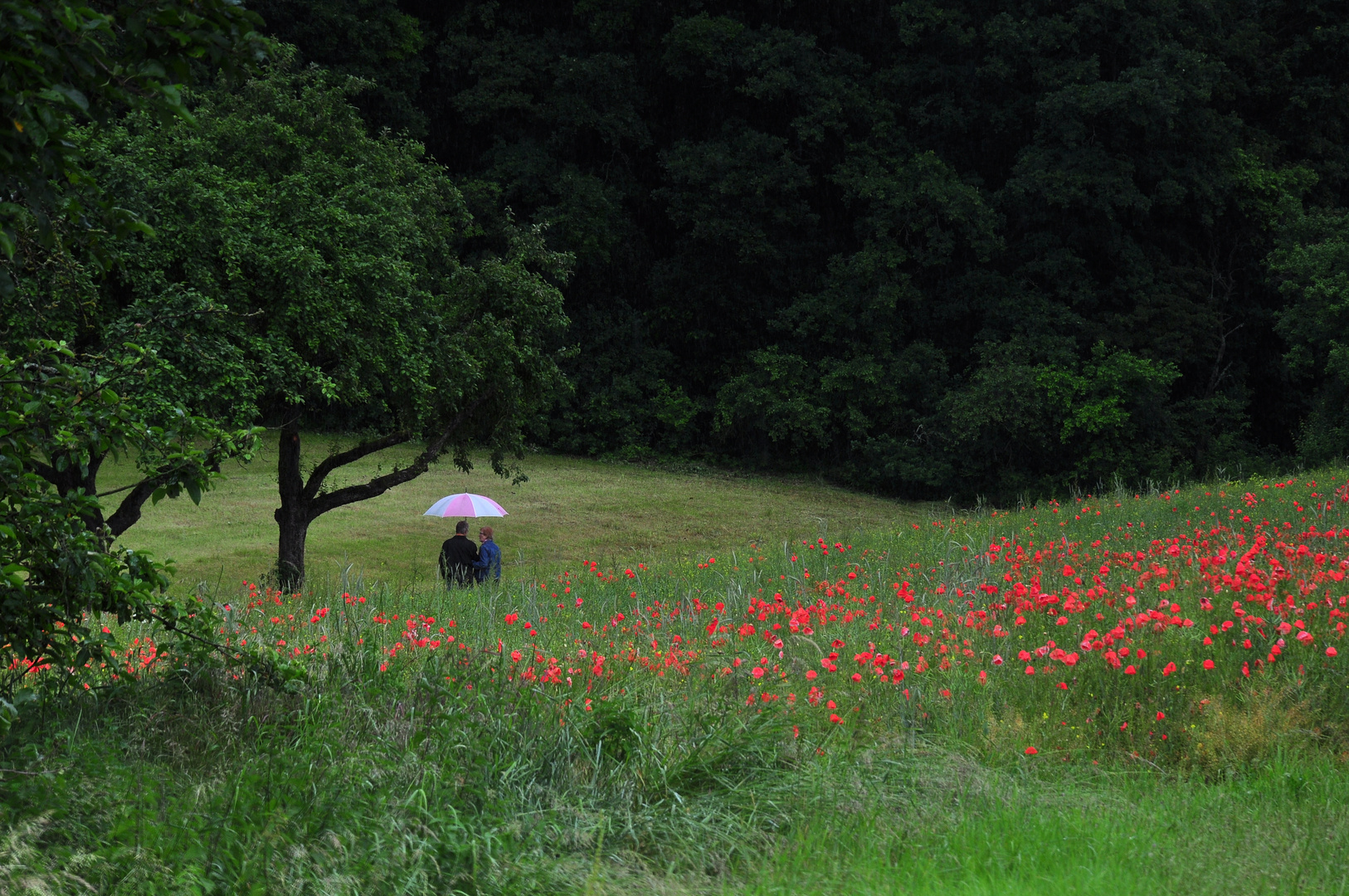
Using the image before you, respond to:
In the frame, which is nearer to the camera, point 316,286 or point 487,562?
point 487,562

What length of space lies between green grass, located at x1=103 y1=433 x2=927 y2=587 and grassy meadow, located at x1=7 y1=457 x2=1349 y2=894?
987cm

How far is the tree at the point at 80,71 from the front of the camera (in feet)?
11.9

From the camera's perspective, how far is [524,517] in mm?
30578

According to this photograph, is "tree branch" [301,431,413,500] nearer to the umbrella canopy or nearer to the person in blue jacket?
the umbrella canopy

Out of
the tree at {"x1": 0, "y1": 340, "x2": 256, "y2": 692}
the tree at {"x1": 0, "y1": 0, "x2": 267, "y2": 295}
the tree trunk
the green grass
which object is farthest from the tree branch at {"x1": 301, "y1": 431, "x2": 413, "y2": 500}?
the tree at {"x1": 0, "y1": 0, "x2": 267, "y2": 295}

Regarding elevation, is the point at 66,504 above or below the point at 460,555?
above

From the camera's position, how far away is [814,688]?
222 inches

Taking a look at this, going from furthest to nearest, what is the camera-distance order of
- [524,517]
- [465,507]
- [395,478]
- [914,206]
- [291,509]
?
[914,206], [524,517], [465,507], [395,478], [291,509]

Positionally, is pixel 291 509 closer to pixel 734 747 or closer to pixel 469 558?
pixel 469 558

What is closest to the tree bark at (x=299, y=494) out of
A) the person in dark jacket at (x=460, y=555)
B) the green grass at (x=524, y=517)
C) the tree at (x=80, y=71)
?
the green grass at (x=524, y=517)

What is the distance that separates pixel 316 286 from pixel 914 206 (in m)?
27.6

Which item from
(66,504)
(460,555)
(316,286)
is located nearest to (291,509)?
(316,286)

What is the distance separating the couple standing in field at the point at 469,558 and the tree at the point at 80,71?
9.52 meters

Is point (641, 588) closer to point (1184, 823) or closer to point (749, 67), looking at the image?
point (1184, 823)
